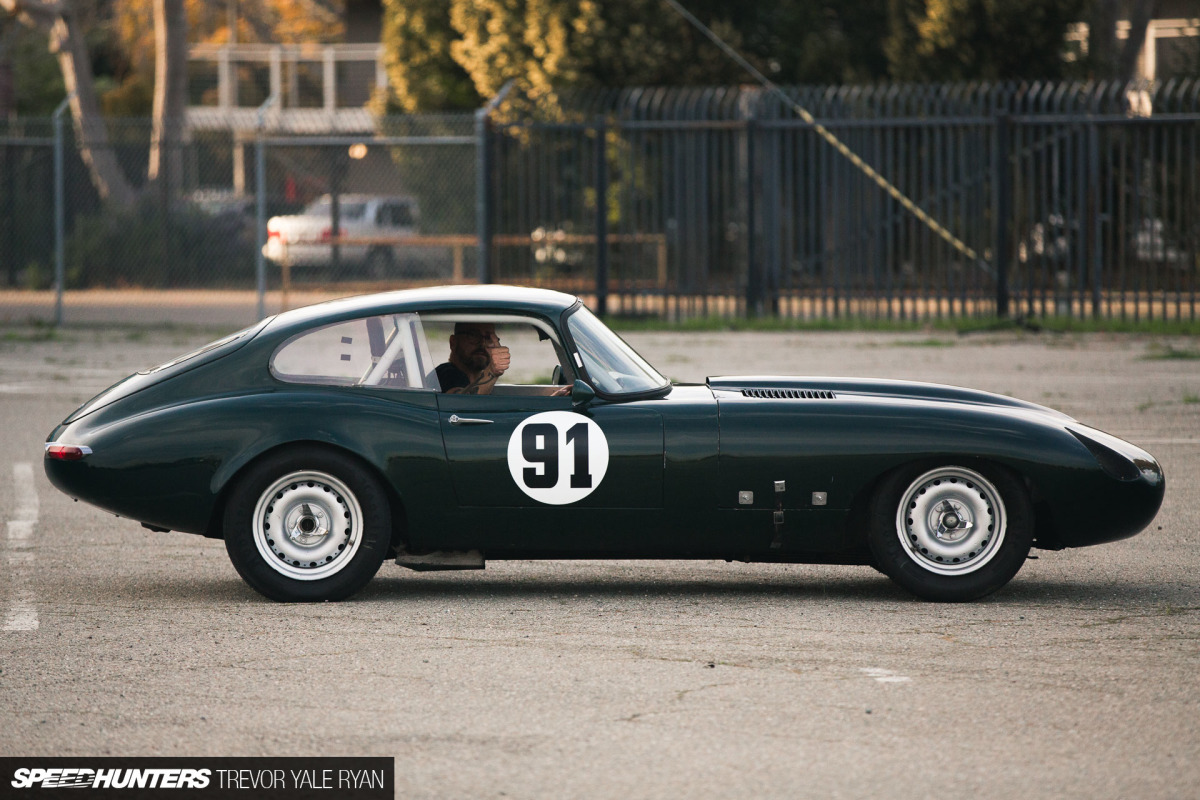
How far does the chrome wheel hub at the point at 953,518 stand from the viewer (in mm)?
5809

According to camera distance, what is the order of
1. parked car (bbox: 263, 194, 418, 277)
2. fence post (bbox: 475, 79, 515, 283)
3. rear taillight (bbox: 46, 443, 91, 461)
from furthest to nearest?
parked car (bbox: 263, 194, 418, 277)
fence post (bbox: 475, 79, 515, 283)
rear taillight (bbox: 46, 443, 91, 461)

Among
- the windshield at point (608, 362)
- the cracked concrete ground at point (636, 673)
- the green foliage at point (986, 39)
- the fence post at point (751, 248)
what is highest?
the green foliage at point (986, 39)

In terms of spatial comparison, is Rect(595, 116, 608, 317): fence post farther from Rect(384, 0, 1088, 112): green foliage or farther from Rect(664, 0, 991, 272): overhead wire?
Rect(384, 0, 1088, 112): green foliage

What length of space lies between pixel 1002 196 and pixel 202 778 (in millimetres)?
15646

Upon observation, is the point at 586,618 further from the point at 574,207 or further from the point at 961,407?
the point at 574,207

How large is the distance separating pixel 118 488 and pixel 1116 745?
3880 millimetres

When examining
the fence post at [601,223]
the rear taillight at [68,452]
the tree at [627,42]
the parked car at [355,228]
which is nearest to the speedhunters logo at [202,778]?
the rear taillight at [68,452]

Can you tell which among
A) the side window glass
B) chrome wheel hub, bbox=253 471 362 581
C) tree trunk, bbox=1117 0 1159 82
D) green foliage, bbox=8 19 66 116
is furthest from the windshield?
green foliage, bbox=8 19 66 116

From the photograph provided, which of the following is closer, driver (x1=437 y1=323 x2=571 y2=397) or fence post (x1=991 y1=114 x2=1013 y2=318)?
driver (x1=437 y1=323 x2=571 y2=397)

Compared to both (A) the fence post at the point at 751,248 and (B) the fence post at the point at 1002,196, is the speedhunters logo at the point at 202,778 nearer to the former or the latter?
(A) the fence post at the point at 751,248

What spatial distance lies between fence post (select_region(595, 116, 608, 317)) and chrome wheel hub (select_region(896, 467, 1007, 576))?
1310 centimetres

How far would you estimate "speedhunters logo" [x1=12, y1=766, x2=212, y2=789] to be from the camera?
3900 millimetres

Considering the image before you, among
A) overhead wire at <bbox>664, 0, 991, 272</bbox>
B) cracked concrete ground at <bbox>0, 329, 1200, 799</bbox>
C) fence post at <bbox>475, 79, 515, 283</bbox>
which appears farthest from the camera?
fence post at <bbox>475, 79, 515, 283</bbox>

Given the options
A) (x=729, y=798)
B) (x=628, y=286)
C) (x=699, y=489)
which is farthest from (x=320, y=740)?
(x=628, y=286)
